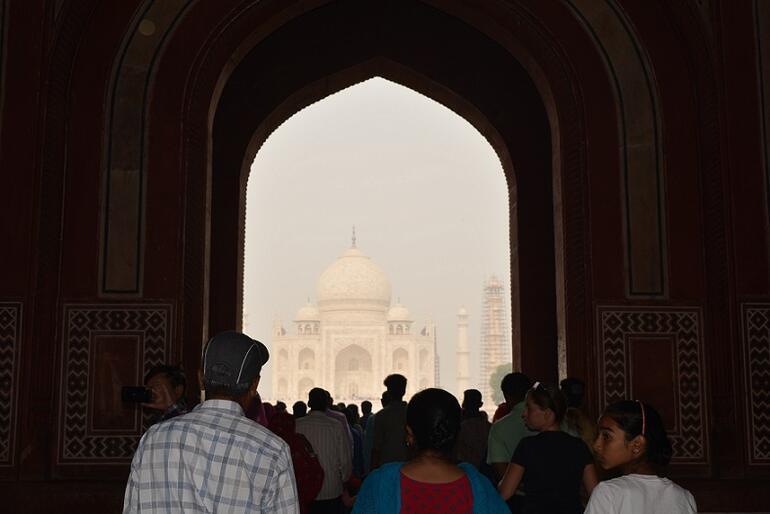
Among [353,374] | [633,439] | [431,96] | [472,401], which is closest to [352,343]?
[353,374]

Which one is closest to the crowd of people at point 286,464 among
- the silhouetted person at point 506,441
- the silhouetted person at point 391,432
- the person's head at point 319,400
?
the silhouetted person at point 506,441

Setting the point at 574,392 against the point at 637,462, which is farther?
the point at 574,392

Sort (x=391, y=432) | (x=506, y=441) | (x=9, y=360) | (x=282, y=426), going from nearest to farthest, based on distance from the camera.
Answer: (x=282, y=426) < (x=506, y=441) < (x=391, y=432) < (x=9, y=360)

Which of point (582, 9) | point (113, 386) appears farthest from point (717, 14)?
point (113, 386)

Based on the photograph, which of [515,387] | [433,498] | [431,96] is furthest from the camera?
[431,96]

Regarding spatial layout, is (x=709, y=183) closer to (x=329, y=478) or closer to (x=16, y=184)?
(x=329, y=478)

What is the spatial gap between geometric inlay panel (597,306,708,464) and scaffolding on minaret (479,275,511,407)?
5061 cm

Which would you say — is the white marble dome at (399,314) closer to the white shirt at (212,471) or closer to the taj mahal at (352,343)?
the taj mahal at (352,343)

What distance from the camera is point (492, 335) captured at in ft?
198

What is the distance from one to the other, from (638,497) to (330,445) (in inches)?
102

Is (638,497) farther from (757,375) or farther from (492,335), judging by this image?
(492,335)

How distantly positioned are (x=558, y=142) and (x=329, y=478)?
10.8 ft

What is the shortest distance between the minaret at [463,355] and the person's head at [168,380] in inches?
2017

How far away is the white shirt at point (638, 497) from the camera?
218cm
